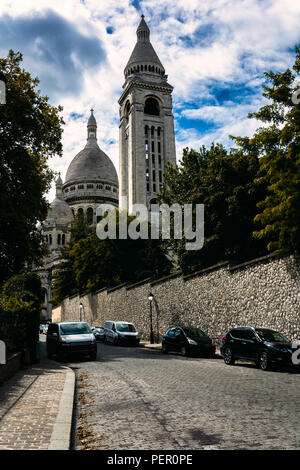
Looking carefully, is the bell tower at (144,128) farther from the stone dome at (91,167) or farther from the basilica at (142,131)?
the stone dome at (91,167)

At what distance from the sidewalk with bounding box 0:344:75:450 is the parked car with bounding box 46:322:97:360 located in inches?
246

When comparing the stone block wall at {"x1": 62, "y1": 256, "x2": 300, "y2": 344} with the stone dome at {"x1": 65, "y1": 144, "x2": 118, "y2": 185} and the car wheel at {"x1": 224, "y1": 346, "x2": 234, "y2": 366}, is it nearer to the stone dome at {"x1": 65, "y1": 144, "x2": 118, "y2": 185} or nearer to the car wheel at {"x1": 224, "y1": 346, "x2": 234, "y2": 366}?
the car wheel at {"x1": 224, "y1": 346, "x2": 234, "y2": 366}

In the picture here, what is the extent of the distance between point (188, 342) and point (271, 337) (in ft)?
18.9

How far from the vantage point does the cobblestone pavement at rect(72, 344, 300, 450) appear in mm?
5445

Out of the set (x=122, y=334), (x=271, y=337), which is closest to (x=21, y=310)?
(x=271, y=337)

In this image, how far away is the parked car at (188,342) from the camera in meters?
19.1

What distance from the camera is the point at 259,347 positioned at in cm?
1416

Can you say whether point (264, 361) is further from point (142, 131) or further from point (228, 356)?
point (142, 131)

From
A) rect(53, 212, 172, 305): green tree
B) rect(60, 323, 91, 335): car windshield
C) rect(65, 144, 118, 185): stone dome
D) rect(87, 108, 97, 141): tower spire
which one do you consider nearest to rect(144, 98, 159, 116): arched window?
rect(65, 144, 118, 185): stone dome

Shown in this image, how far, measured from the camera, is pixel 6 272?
23.5 meters

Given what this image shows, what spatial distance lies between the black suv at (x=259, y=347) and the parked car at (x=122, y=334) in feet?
41.3

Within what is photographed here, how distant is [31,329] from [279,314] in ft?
33.2
